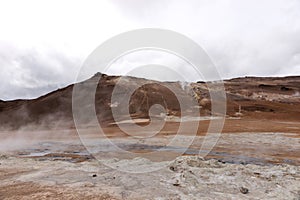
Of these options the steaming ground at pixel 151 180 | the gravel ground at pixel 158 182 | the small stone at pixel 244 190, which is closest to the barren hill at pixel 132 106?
the steaming ground at pixel 151 180

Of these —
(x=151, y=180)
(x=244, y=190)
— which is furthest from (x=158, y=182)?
(x=244, y=190)

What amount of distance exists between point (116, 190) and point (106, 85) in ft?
146

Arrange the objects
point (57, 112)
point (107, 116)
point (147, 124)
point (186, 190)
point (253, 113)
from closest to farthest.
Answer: point (186, 190), point (147, 124), point (253, 113), point (107, 116), point (57, 112)

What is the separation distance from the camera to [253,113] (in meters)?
35.6

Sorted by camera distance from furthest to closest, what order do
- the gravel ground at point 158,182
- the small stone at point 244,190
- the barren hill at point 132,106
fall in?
1. the barren hill at point 132,106
2. the small stone at point 244,190
3. the gravel ground at point 158,182

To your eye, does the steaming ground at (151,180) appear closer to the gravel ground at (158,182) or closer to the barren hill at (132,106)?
the gravel ground at (158,182)

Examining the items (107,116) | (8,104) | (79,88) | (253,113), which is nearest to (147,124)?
(107,116)

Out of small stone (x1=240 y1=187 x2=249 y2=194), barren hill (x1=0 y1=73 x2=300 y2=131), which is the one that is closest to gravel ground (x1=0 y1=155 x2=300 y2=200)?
small stone (x1=240 y1=187 x2=249 y2=194)

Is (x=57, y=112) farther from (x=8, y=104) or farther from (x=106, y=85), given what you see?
(x=8, y=104)

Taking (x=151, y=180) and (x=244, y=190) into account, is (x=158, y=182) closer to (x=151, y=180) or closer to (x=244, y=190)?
(x=151, y=180)

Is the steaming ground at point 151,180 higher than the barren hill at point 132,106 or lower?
lower

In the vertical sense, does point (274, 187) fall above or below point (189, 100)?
below

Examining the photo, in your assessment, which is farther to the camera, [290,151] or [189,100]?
[189,100]

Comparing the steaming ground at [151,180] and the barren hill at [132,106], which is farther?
the barren hill at [132,106]
